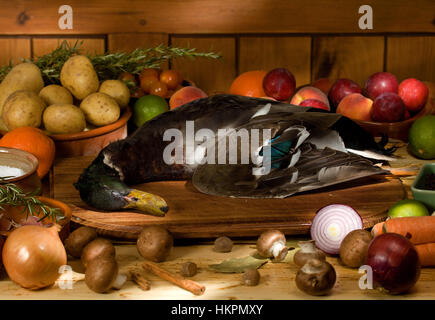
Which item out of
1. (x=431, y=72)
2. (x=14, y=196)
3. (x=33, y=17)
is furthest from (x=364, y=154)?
(x=33, y=17)

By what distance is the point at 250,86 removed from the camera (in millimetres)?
2316

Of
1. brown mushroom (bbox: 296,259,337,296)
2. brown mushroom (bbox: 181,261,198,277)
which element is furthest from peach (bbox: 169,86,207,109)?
brown mushroom (bbox: 296,259,337,296)

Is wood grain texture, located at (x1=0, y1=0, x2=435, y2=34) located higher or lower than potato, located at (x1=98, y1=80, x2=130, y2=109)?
higher

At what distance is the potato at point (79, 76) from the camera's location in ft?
6.55

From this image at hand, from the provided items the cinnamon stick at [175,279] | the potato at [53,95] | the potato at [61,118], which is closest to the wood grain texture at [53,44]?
the potato at [53,95]

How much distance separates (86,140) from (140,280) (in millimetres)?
813

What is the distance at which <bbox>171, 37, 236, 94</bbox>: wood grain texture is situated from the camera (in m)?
2.73

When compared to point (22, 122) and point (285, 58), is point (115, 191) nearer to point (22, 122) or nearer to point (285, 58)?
point (22, 122)

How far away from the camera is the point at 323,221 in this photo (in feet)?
4.37

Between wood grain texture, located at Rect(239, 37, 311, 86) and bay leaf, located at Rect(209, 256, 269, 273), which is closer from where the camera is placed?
bay leaf, located at Rect(209, 256, 269, 273)

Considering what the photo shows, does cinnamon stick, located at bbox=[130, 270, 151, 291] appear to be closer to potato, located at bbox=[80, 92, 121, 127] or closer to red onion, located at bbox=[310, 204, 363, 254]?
red onion, located at bbox=[310, 204, 363, 254]

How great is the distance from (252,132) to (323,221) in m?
0.36

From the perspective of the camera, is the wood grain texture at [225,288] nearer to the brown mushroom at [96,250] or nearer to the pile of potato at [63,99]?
the brown mushroom at [96,250]

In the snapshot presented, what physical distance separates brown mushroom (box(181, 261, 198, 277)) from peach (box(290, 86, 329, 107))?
1.14m
